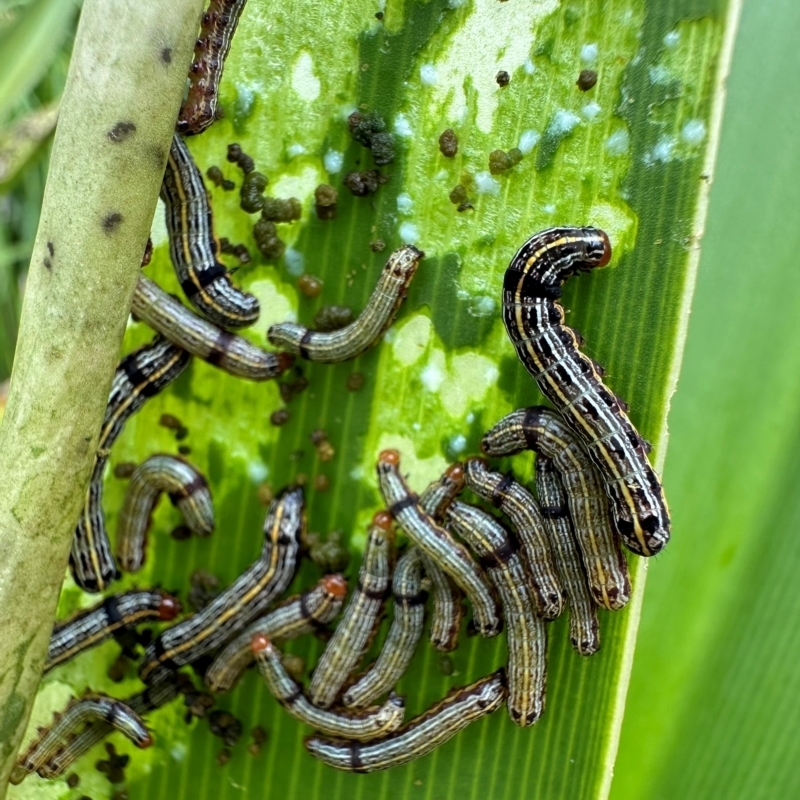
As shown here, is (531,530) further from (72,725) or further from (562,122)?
(72,725)

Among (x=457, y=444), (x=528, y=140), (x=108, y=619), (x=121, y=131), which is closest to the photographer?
(x=121, y=131)

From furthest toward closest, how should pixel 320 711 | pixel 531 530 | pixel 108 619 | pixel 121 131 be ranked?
pixel 108 619 → pixel 320 711 → pixel 531 530 → pixel 121 131

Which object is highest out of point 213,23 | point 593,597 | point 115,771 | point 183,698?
point 213,23

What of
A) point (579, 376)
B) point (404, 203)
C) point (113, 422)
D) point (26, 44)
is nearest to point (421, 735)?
point (579, 376)

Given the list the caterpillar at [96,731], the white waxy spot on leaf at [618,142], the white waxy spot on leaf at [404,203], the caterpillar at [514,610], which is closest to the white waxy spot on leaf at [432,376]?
the caterpillar at [514,610]

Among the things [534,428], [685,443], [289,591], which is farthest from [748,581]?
[289,591]

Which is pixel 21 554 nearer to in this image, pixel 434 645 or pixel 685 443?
pixel 434 645
